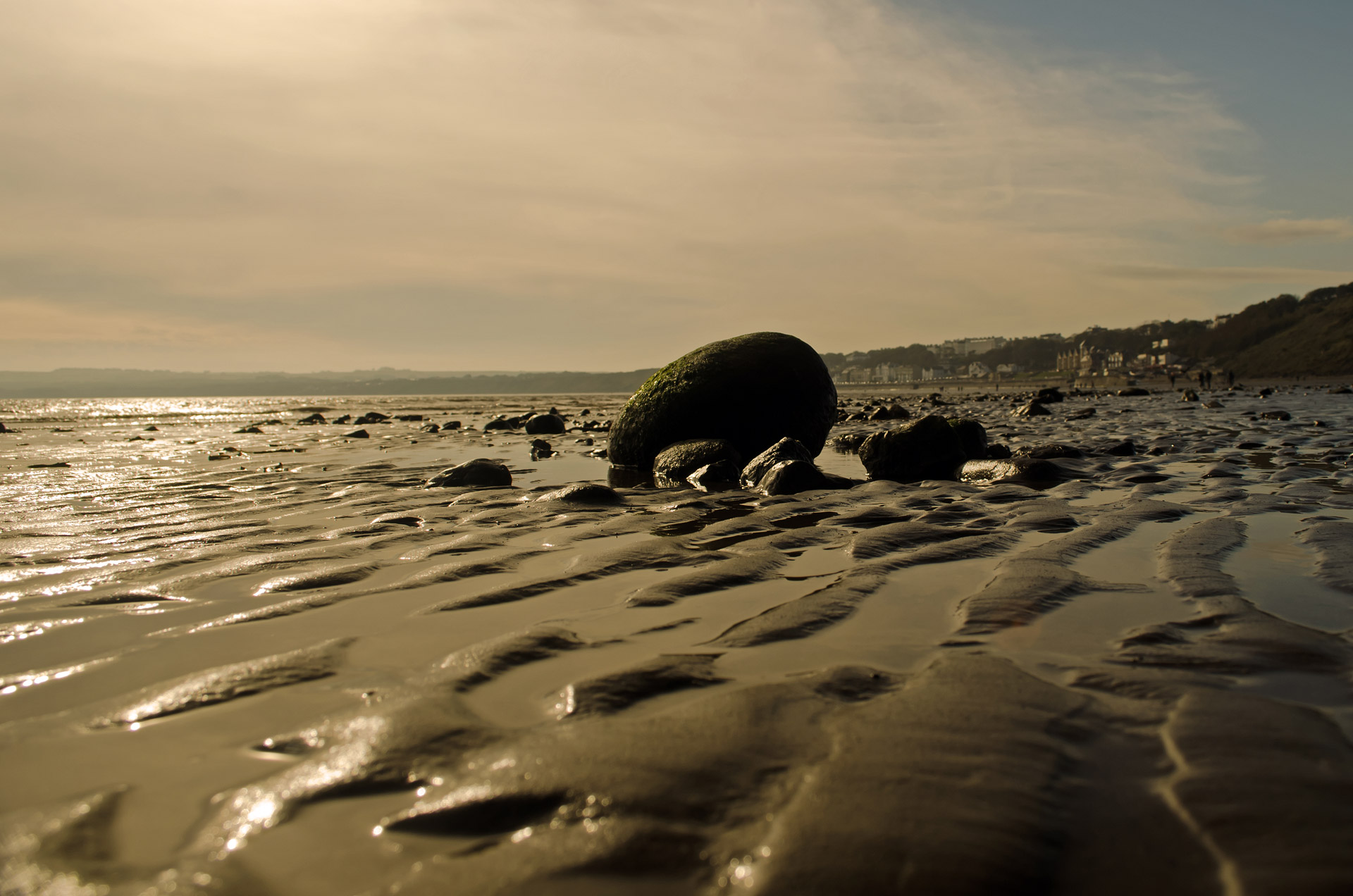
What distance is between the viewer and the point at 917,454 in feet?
24.0

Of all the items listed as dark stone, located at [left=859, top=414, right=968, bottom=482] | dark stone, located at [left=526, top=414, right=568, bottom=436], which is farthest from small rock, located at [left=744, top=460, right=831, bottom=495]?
dark stone, located at [left=526, top=414, right=568, bottom=436]

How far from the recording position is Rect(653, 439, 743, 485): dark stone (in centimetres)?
752

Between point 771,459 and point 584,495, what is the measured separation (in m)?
2.09

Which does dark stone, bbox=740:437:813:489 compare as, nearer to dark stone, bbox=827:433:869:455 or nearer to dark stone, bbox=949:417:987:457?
dark stone, bbox=949:417:987:457

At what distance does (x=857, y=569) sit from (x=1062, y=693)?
1.48 m

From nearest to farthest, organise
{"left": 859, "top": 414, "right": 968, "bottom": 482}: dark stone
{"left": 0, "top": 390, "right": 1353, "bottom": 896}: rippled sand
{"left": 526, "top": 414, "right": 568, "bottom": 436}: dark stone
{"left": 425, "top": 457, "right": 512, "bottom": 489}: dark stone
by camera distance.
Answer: {"left": 0, "top": 390, "right": 1353, "bottom": 896}: rippled sand
{"left": 425, "top": 457, "right": 512, "bottom": 489}: dark stone
{"left": 859, "top": 414, "right": 968, "bottom": 482}: dark stone
{"left": 526, "top": 414, "right": 568, "bottom": 436}: dark stone

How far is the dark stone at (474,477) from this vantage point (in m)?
6.82

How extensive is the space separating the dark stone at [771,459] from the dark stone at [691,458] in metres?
0.24

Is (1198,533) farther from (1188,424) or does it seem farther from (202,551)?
(1188,424)

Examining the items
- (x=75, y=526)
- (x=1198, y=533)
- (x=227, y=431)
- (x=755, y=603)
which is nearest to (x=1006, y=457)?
(x=1198, y=533)

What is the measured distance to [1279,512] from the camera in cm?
455

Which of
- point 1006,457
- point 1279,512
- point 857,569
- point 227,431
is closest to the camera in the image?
point 857,569

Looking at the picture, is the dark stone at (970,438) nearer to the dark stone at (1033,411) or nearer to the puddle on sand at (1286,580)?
the puddle on sand at (1286,580)

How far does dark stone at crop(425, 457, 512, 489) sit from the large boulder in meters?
2.35
